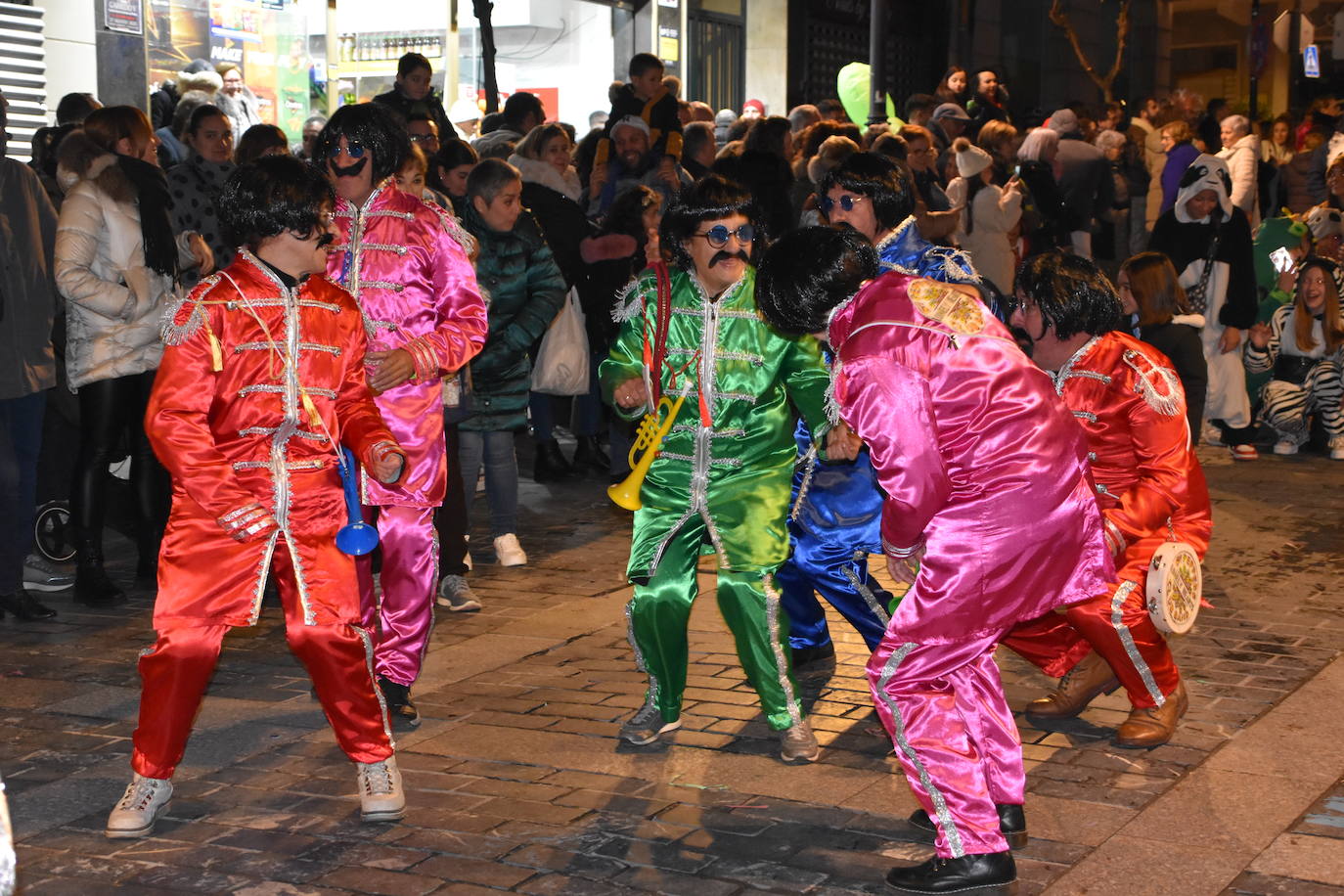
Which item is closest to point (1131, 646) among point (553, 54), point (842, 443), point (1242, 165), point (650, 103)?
point (842, 443)

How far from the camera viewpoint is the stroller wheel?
26.8 ft

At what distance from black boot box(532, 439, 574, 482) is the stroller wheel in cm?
346

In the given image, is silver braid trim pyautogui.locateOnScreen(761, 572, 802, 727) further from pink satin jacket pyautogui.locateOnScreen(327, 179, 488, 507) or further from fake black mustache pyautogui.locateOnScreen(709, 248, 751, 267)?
pink satin jacket pyautogui.locateOnScreen(327, 179, 488, 507)

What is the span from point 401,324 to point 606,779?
70.8 inches

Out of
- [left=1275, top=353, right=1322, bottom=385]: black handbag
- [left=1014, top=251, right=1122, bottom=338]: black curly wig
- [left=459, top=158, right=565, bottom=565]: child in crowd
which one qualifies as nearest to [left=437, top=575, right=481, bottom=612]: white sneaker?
[left=459, top=158, right=565, bottom=565]: child in crowd

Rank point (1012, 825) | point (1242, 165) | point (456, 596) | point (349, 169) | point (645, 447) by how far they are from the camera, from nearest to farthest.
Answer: point (1012, 825)
point (645, 447)
point (349, 169)
point (456, 596)
point (1242, 165)

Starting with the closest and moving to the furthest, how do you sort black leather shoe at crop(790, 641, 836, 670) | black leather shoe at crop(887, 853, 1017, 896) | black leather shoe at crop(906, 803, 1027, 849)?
black leather shoe at crop(887, 853, 1017, 896) < black leather shoe at crop(906, 803, 1027, 849) < black leather shoe at crop(790, 641, 836, 670)

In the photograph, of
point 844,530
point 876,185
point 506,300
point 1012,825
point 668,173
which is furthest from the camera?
point 668,173

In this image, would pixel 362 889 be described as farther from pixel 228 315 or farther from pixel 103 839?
pixel 228 315

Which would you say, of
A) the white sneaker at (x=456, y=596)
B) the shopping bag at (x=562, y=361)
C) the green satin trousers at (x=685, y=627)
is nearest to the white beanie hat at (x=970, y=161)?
the shopping bag at (x=562, y=361)

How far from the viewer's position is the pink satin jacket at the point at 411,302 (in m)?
5.80

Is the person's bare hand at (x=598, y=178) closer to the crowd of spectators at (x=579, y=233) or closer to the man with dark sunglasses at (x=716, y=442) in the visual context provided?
the crowd of spectators at (x=579, y=233)

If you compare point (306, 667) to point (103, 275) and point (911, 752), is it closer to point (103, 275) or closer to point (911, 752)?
point (911, 752)

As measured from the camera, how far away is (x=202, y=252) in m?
7.79
